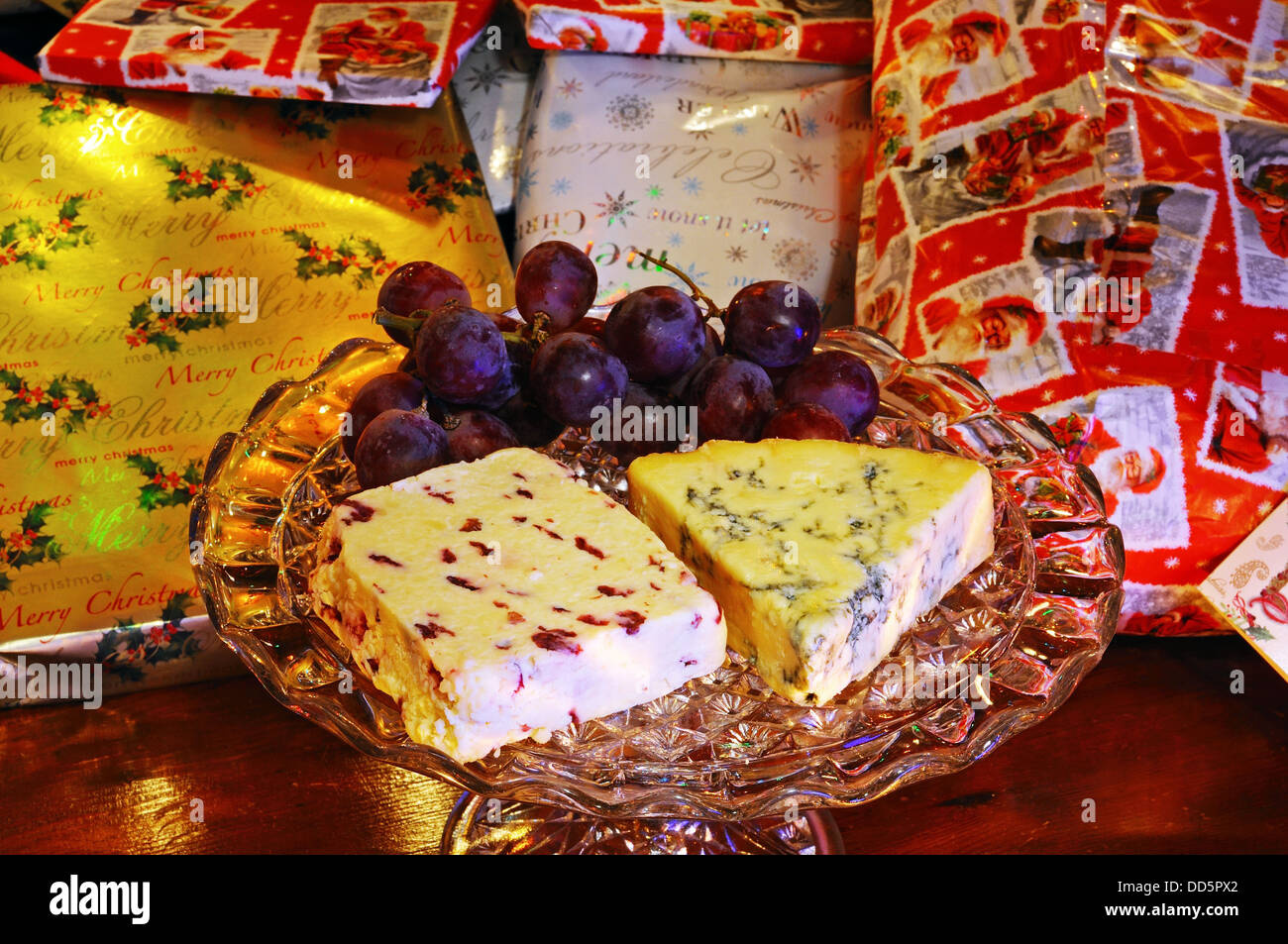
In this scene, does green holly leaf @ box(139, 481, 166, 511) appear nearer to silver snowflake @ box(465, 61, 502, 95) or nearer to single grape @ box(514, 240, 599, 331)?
single grape @ box(514, 240, 599, 331)

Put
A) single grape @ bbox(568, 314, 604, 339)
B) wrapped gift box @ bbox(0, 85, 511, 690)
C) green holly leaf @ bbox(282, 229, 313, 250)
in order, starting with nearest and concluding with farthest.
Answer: single grape @ bbox(568, 314, 604, 339) < wrapped gift box @ bbox(0, 85, 511, 690) < green holly leaf @ bbox(282, 229, 313, 250)

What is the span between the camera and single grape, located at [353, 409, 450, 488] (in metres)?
0.67

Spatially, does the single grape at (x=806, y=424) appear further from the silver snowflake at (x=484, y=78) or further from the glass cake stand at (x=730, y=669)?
the silver snowflake at (x=484, y=78)

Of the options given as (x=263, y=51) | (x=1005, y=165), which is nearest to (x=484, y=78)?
(x=263, y=51)

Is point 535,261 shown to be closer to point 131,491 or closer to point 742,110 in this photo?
point 131,491

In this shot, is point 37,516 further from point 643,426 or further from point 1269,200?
point 1269,200

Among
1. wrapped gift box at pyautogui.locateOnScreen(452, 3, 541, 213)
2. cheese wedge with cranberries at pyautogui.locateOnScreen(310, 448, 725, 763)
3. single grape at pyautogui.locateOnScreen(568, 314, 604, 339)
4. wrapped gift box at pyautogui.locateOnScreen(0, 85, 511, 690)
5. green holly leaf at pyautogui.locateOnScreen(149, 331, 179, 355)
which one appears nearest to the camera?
cheese wedge with cranberries at pyautogui.locateOnScreen(310, 448, 725, 763)

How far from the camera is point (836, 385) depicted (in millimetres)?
742

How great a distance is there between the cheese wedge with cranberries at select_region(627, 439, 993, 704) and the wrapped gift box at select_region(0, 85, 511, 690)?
1.49 feet

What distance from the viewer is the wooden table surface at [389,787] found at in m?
0.74

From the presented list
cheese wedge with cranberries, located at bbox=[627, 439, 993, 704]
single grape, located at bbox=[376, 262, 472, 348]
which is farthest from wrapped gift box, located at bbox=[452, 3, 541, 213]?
cheese wedge with cranberries, located at bbox=[627, 439, 993, 704]

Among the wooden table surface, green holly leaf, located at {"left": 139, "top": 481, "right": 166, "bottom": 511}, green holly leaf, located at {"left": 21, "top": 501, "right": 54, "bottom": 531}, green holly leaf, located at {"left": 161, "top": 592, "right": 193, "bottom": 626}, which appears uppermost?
green holly leaf, located at {"left": 139, "top": 481, "right": 166, "bottom": 511}

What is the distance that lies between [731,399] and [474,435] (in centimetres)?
18

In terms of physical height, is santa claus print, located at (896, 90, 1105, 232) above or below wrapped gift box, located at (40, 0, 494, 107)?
below
